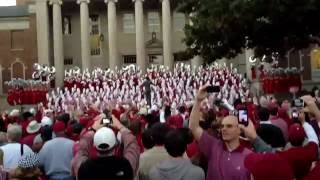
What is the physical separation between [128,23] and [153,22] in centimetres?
230

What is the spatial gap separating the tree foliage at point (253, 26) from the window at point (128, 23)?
37.3 metres

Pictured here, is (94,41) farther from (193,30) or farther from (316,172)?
(316,172)

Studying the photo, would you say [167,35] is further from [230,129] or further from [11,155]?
[230,129]

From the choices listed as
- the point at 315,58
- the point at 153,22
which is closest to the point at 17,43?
the point at 153,22

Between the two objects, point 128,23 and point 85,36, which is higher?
point 128,23

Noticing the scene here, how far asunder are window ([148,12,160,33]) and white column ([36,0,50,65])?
9.94 meters

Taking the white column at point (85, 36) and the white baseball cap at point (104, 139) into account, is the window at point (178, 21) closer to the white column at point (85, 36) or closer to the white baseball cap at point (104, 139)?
the white column at point (85, 36)

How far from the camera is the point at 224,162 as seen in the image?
22.7ft

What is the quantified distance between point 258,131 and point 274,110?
4778 mm

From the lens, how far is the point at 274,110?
12.7 m

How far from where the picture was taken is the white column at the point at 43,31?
6103cm

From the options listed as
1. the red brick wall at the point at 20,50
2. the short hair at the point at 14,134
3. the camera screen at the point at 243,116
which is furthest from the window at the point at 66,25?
the camera screen at the point at 243,116

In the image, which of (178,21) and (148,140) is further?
(178,21)

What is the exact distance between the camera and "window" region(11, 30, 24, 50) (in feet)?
215
